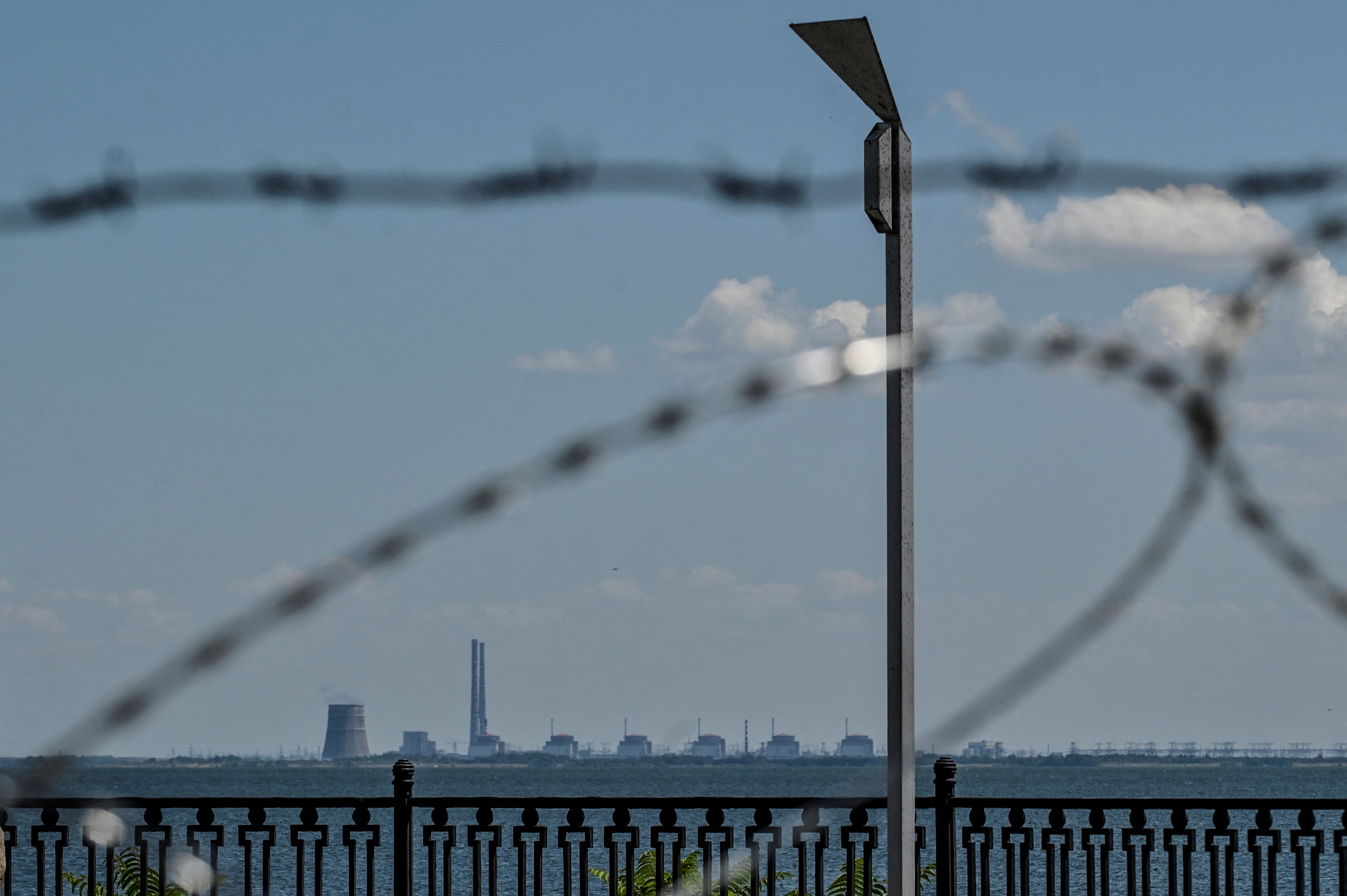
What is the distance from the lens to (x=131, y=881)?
31.6 ft

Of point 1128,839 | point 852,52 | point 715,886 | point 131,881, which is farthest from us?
point 131,881

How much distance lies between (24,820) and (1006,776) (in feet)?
493

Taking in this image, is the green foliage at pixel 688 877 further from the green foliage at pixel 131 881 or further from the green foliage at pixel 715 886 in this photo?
the green foliage at pixel 131 881

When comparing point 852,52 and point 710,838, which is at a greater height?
point 852,52

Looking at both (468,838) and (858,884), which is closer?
(468,838)

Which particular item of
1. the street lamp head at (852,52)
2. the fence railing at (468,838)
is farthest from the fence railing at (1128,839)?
the street lamp head at (852,52)

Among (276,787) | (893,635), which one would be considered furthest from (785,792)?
(893,635)

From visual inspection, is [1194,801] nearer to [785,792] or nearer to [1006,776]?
[785,792]

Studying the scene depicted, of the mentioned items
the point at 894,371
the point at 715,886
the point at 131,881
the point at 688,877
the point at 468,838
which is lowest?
the point at 131,881

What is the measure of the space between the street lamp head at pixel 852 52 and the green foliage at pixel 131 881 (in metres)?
6.90

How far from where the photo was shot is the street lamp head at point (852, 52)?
4.28 m

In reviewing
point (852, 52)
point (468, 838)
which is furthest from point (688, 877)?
point (852, 52)

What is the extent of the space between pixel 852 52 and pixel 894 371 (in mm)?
947

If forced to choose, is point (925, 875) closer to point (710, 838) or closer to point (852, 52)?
point (710, 838)
